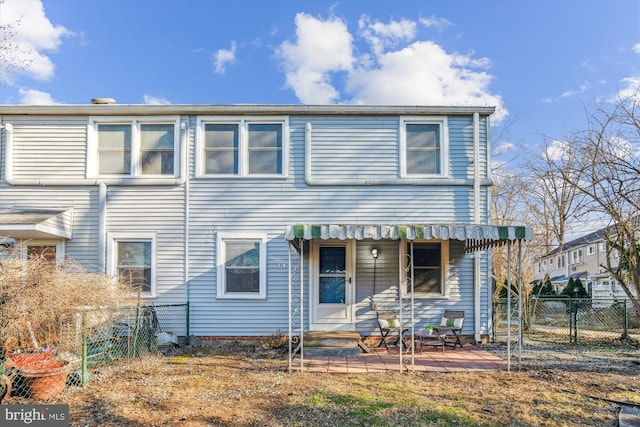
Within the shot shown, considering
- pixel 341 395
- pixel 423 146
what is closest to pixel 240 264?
pixel 341 395

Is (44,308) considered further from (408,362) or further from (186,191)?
(408,362)

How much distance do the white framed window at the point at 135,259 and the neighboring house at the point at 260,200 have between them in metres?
0.03

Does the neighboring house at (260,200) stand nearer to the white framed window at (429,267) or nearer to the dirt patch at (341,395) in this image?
→ the white framed window at (429,267)

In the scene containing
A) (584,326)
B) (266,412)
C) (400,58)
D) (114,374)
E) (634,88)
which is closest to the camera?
(266,412)

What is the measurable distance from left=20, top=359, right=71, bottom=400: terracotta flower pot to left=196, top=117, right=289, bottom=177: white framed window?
16.5 feet

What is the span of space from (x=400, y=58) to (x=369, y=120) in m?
10.1

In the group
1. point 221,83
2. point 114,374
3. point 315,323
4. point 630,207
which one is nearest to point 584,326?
point 630,207

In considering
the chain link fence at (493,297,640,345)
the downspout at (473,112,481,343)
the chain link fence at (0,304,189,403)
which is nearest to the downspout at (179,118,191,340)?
the chain link fence at (0,304,189,403)

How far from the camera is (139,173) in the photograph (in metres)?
9.37

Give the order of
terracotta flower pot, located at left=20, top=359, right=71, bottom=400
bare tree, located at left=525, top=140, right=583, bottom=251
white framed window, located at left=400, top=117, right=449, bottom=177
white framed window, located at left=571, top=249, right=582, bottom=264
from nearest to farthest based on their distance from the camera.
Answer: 1. terracotta flower pot, located at left=20, top=359, right=71, bottom=400
2. white framed window, located at left=400, top=117, right=449, bottom=177
3. bare tree, located at left=525, top=140, right=583, bottom=251
4. white framed window, located at left=571, top=249, right=582, bottom=264

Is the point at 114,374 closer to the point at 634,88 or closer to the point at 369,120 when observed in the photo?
the point at 369,120

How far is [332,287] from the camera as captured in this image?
9133mm

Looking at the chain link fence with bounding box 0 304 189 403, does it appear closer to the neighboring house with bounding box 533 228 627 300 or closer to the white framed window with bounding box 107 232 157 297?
the white framed window with bounding box 107 232 157 297

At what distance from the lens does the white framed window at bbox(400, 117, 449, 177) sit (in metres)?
9.28
